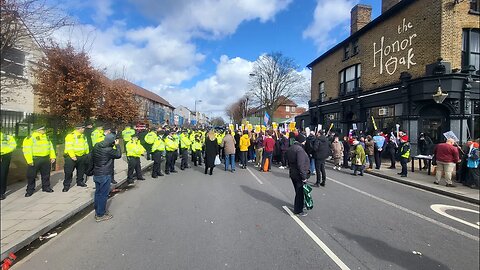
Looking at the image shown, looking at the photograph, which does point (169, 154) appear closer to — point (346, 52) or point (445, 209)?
point (445, 209)

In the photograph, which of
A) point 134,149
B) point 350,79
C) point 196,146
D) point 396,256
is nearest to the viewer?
point 396,256

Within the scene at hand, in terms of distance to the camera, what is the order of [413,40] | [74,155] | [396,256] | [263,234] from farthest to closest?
[413,40] < [74,155] < [263,234] < [396,256]

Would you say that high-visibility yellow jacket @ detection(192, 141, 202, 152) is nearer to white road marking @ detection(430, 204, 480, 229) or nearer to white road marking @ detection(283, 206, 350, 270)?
white road marking @ detection(283, 206, 350, 270)

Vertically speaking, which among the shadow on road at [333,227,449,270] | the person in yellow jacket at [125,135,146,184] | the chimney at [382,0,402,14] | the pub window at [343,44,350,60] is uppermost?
the chimney at [382,0,402,14]

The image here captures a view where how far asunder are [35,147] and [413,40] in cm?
1842

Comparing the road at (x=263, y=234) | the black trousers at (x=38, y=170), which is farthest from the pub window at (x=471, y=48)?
the black trousers at (x=38, y=170)

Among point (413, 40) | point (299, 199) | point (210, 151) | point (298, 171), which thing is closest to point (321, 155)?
point (298, 171)

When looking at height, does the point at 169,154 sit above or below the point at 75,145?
below

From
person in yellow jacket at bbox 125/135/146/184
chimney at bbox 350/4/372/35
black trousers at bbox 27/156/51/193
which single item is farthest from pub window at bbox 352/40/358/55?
black trousers at bbox 27/156/51/193

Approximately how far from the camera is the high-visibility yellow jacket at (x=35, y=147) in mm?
7613

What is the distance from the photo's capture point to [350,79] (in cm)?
2422

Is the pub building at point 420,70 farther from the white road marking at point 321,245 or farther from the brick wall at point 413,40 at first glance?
the white road marking at point 321,245

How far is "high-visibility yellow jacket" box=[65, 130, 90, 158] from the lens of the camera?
27.1ft

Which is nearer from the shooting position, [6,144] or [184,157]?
[6,144]
